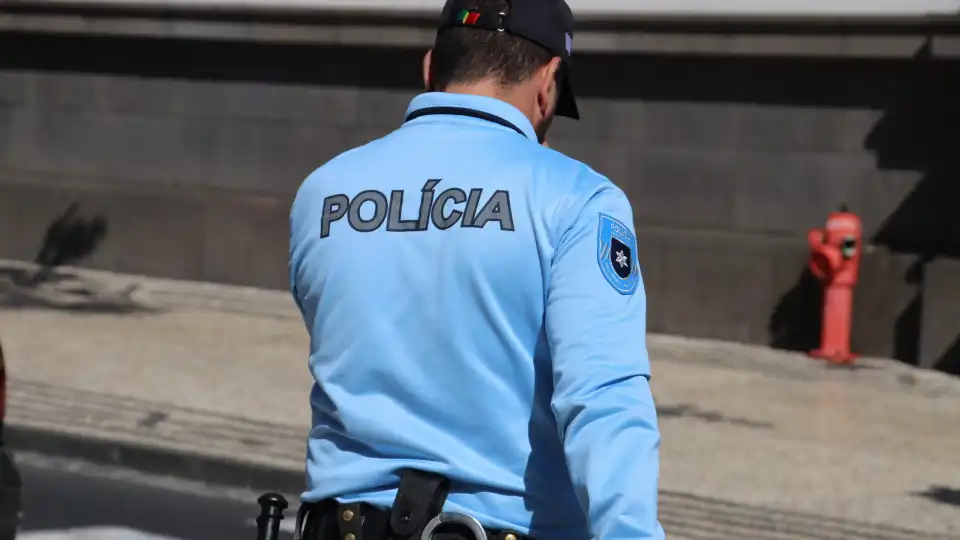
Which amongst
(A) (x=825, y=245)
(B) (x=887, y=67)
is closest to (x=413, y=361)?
(A) (x=825, y=245)

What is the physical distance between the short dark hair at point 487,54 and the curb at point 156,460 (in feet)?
17.7

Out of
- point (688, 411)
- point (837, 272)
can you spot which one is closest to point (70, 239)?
point (688, 411)

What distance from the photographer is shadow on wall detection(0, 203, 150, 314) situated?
503 inches

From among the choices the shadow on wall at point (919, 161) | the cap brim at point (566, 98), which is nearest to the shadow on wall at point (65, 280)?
the shadow on wall at point (919, 161)

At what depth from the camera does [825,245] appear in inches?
A: 415

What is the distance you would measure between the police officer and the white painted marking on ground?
14.9 feet

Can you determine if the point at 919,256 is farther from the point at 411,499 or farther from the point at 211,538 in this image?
the point at 411,499

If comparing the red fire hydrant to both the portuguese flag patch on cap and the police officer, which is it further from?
the portuguese flag patch on cap

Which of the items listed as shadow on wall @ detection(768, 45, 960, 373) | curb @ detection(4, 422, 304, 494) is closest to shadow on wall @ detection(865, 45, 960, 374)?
shadow on wall @ detection(768, 45, 960, 373)

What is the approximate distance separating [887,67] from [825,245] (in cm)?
145

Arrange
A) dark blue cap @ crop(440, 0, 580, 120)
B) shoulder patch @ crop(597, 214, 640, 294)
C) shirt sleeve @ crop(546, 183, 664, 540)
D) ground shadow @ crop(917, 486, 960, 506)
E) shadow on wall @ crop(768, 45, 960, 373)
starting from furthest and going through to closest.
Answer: shadow on wall @ crop(768, 45, 960, 373) < ground shadow @ crop(917, 486, 960, 506) < dark blue cap @ crop(440, 0, 580, 120) < shoulder patch @ crop(597, 214, 640, 294) < shirt sleeve @ crop(546, 183, 664, 540)

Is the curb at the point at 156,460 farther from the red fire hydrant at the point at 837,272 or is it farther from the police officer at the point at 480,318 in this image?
the police officer at the point at 480,318

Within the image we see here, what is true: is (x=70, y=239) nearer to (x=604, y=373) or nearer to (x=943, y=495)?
(x=943, y=495)

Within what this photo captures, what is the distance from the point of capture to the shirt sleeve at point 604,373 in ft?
6.81
